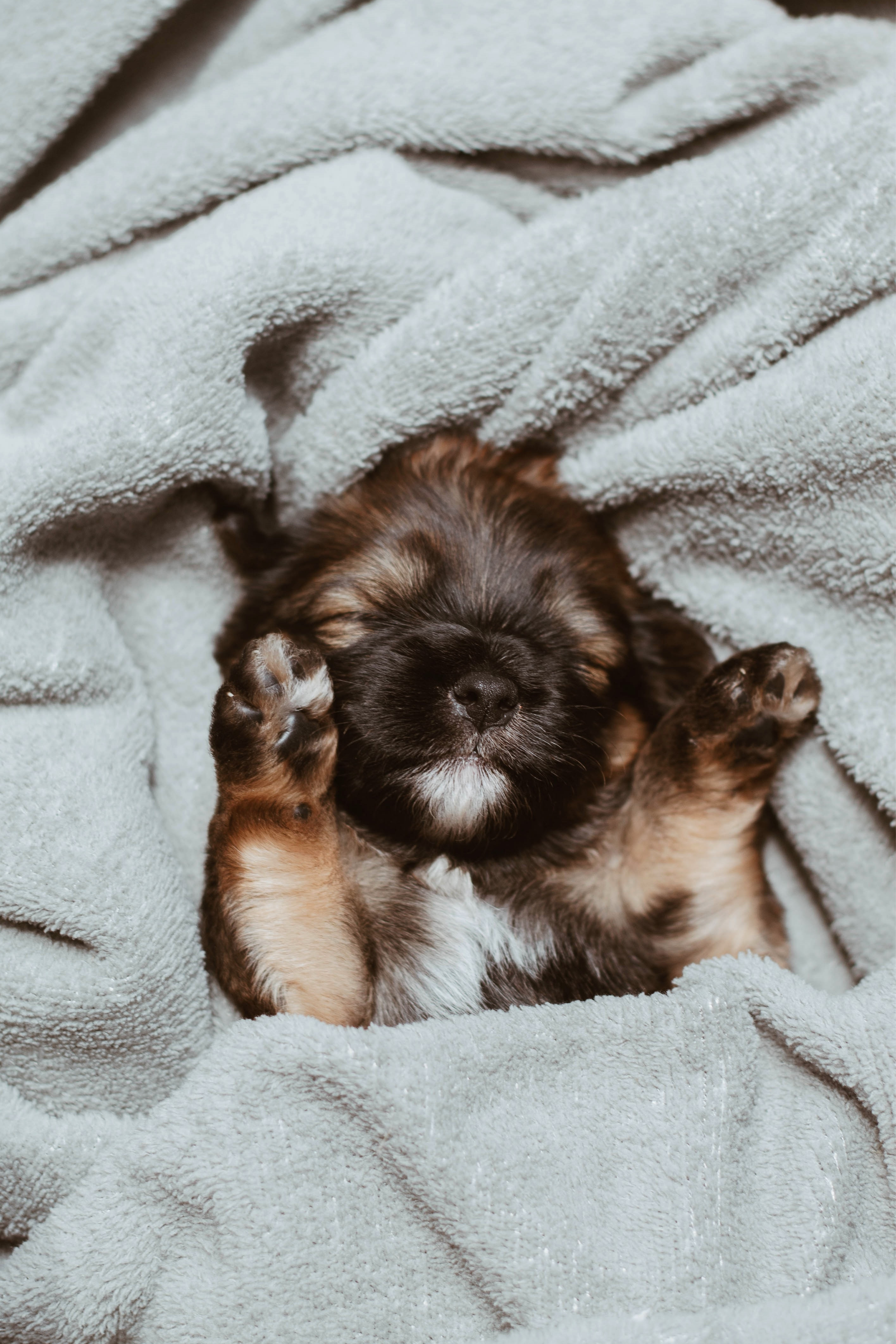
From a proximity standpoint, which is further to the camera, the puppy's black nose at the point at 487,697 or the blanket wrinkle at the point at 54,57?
the blanket wrinkle at the point at 54,57

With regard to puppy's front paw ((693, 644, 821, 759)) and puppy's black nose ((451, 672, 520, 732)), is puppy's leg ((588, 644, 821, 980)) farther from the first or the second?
puppy's black nose ((451, 672, 520, 732))

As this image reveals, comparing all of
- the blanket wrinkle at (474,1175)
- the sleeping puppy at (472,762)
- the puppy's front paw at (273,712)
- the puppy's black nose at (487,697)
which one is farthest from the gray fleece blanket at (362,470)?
the puppy's black nose at (487,697)

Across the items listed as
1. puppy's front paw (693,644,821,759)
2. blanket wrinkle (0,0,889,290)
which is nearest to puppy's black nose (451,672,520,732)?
puppy's front paw (693,644,821,759)

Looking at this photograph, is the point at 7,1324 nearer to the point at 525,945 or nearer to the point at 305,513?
the point at 525,945

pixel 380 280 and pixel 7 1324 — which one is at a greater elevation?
pixel 380 280

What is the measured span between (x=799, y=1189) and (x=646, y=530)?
94 centimetres

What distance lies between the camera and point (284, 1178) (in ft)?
3.61

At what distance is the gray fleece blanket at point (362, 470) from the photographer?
1096mm

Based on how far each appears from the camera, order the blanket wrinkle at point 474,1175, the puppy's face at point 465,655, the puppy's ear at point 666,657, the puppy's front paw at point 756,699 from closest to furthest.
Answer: the blanket wrinkle at point 474,1175 < the puppy's face at point 465,655 < the puppy's front paw at point 756,699 < the puppy's ear at point 666,657

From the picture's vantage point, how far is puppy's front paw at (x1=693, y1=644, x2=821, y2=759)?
1.30m

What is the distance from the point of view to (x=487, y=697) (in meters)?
1.15

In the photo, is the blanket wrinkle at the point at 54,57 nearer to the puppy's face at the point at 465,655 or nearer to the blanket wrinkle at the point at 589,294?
the blanket wrinkle at the point at 589,294

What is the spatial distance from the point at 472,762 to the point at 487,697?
0.09 m

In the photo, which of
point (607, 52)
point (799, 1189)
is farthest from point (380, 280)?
point (799, 1189)
